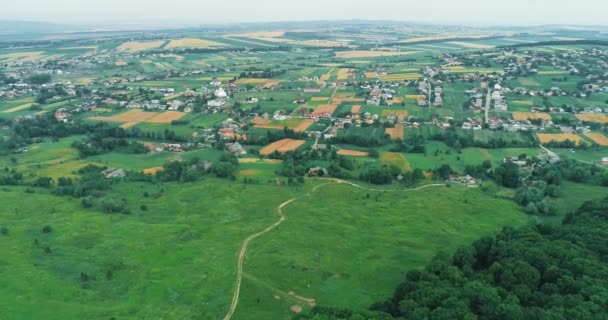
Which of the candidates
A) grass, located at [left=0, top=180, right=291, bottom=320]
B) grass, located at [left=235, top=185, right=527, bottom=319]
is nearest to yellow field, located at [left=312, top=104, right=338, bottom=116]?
grass, located at [left=235, top=185, right=527, bottom=319]

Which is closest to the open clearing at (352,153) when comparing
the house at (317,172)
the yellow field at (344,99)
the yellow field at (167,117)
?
the house at (317,172)

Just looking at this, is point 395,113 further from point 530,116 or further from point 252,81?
point 252,81

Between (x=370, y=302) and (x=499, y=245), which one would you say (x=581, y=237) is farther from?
(x=370, y=302)

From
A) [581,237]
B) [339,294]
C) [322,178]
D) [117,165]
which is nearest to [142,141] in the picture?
[117,165]

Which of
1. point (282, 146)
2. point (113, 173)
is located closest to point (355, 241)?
point (282, 146)

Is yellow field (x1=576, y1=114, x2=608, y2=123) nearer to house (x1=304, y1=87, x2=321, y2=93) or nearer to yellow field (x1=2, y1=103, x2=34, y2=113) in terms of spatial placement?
house (x1=304, y1=87, x2=321, y2=93)

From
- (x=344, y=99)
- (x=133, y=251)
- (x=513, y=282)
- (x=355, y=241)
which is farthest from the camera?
(x=344, y=99)

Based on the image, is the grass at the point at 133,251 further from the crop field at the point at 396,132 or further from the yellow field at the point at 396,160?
the crop field at the point at 396,132
